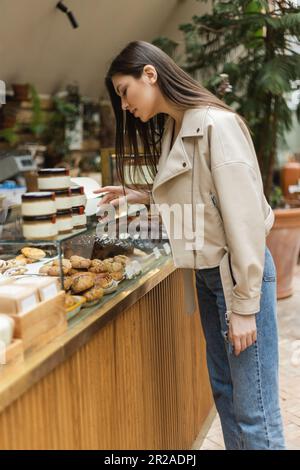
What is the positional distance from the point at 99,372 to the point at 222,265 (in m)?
0.47

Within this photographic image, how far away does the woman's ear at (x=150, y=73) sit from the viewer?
1.56m

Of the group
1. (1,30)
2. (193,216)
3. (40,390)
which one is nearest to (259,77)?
(1,30)

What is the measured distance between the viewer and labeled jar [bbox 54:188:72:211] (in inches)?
66.3

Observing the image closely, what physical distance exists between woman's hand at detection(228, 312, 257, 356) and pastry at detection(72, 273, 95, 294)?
1.45ft

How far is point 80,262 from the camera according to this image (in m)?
1.82

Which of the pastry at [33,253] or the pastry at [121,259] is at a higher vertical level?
the pastry at [33,253]

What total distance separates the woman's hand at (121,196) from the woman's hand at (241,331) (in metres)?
0.64

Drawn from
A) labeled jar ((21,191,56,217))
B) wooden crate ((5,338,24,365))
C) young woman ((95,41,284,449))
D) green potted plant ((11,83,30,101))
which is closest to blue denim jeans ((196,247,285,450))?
young woman ((95,41,284,449))

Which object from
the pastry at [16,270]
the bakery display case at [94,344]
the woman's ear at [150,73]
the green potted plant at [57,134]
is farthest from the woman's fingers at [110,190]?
the green potted plant at [57,134]

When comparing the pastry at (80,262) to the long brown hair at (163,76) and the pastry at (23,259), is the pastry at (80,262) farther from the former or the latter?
the long brown hair at (163,76)

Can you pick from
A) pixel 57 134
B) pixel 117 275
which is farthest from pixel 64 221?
pixel 57 134

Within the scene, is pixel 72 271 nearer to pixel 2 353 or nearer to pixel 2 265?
pixel 2 265

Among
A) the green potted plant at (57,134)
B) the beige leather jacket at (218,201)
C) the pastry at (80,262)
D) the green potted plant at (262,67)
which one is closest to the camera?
the beige leather jacket at (218,201)

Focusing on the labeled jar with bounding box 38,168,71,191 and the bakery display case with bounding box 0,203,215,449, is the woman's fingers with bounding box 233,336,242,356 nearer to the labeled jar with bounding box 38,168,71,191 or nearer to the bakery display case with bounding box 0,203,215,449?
the bakery display case with bounding box 0,203,215,449
